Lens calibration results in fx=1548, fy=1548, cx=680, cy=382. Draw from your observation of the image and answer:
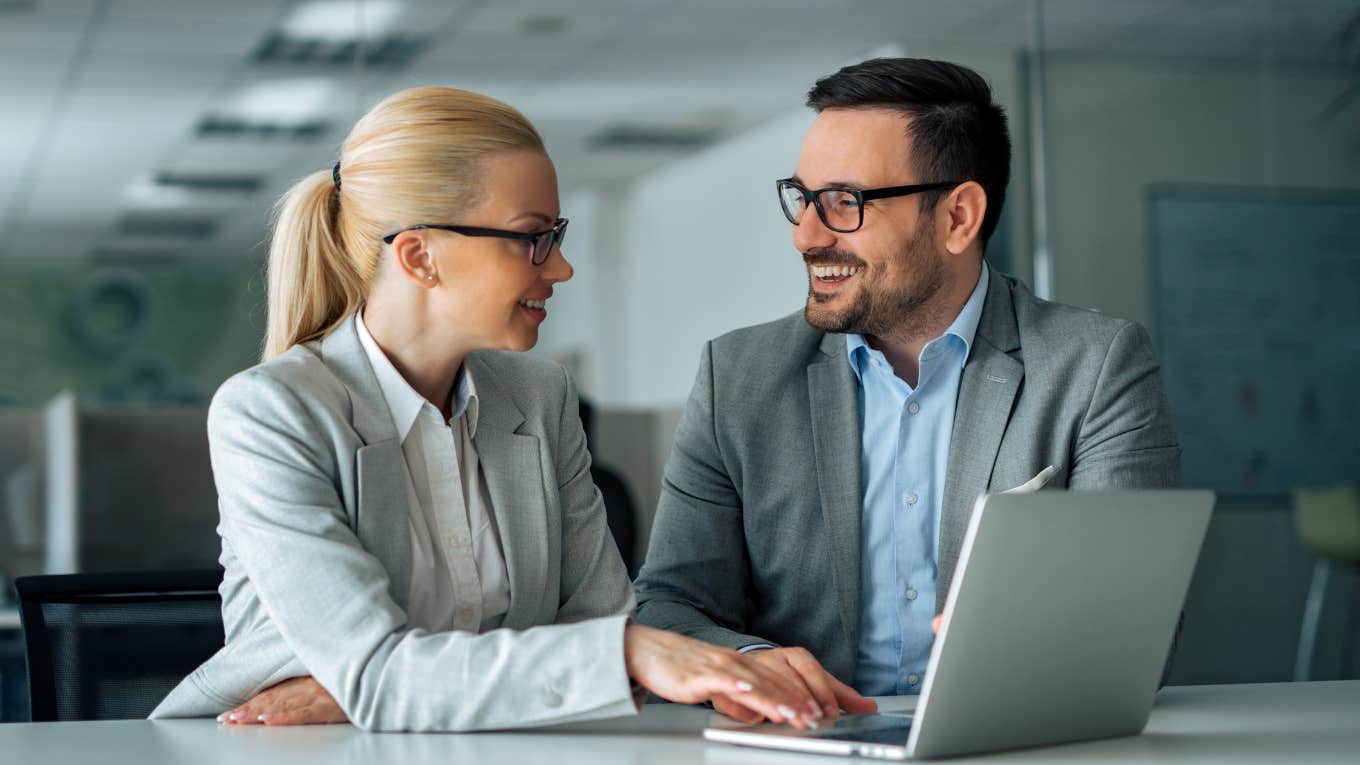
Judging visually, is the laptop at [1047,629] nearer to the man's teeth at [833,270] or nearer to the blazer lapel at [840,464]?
the blazer lapel at [840,464]

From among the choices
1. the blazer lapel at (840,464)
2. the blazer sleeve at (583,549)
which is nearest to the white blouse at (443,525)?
the blazer sleeve at (583,549)

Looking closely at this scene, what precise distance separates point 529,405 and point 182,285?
767 cm

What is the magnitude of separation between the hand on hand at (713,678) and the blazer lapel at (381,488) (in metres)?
0.25

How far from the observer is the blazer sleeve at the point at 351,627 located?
4.14 feet

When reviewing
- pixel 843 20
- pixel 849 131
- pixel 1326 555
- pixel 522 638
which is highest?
pixel 843 20

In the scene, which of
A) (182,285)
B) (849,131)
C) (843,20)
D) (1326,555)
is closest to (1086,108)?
(843,20)

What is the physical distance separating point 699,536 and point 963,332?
1.36ft

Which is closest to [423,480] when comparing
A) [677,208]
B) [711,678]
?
[711,678]

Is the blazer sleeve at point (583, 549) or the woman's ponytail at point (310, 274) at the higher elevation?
the woman's ponytail at point (310, 274)

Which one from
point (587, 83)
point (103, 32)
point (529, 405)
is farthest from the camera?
point (587, 83)

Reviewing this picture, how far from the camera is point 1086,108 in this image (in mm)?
4820

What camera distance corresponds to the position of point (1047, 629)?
3.81ft

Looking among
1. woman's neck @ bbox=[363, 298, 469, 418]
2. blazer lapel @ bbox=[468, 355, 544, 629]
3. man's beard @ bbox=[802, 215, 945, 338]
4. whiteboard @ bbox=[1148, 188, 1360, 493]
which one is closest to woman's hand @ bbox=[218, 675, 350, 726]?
blazer lapel @ bbox=[468, 355, 544, 629]

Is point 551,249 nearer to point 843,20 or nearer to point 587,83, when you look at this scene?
point 843,20
